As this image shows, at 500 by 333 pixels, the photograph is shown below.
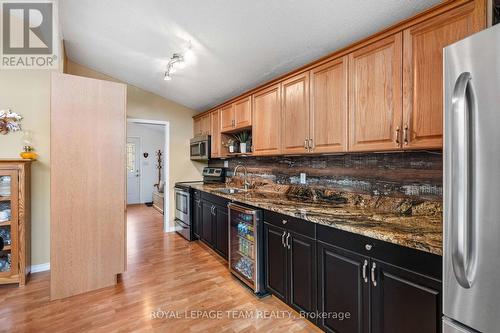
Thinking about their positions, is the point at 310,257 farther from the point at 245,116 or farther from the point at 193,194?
the point at 193,194

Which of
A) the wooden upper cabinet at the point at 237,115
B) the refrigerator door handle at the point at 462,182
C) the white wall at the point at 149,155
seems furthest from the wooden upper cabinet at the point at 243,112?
the white wall at the point at 149,155

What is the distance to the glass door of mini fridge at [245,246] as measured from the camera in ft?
7.73

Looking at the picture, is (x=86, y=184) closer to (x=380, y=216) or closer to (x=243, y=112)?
(x=243, y=112)

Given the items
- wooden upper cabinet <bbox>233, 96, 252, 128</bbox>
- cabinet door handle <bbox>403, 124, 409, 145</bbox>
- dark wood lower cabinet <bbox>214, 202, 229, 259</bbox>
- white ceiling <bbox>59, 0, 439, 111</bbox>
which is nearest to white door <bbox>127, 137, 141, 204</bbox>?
white ceiling <bbox>59, 0, 439, 111</bbox>

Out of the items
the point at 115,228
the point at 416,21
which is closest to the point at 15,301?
the point at 115,228

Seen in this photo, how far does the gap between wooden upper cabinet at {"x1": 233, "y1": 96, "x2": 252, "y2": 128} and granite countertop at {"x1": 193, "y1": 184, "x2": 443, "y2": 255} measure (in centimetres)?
127

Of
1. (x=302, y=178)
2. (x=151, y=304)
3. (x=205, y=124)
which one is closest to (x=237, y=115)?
(x=205, y=124)

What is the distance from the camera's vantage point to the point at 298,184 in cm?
296

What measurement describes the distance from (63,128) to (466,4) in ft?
10.4

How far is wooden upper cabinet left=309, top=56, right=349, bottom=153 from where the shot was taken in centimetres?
206

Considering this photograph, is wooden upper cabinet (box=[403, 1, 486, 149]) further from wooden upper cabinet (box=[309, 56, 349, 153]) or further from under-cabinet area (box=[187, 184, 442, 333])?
under-cabinet area (box=[187, 184, 442, 333])

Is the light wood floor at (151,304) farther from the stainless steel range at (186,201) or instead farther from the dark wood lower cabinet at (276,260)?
the stainless steel range at (186,201)

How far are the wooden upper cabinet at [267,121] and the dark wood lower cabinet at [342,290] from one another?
137 cm

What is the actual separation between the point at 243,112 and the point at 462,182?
275cm
